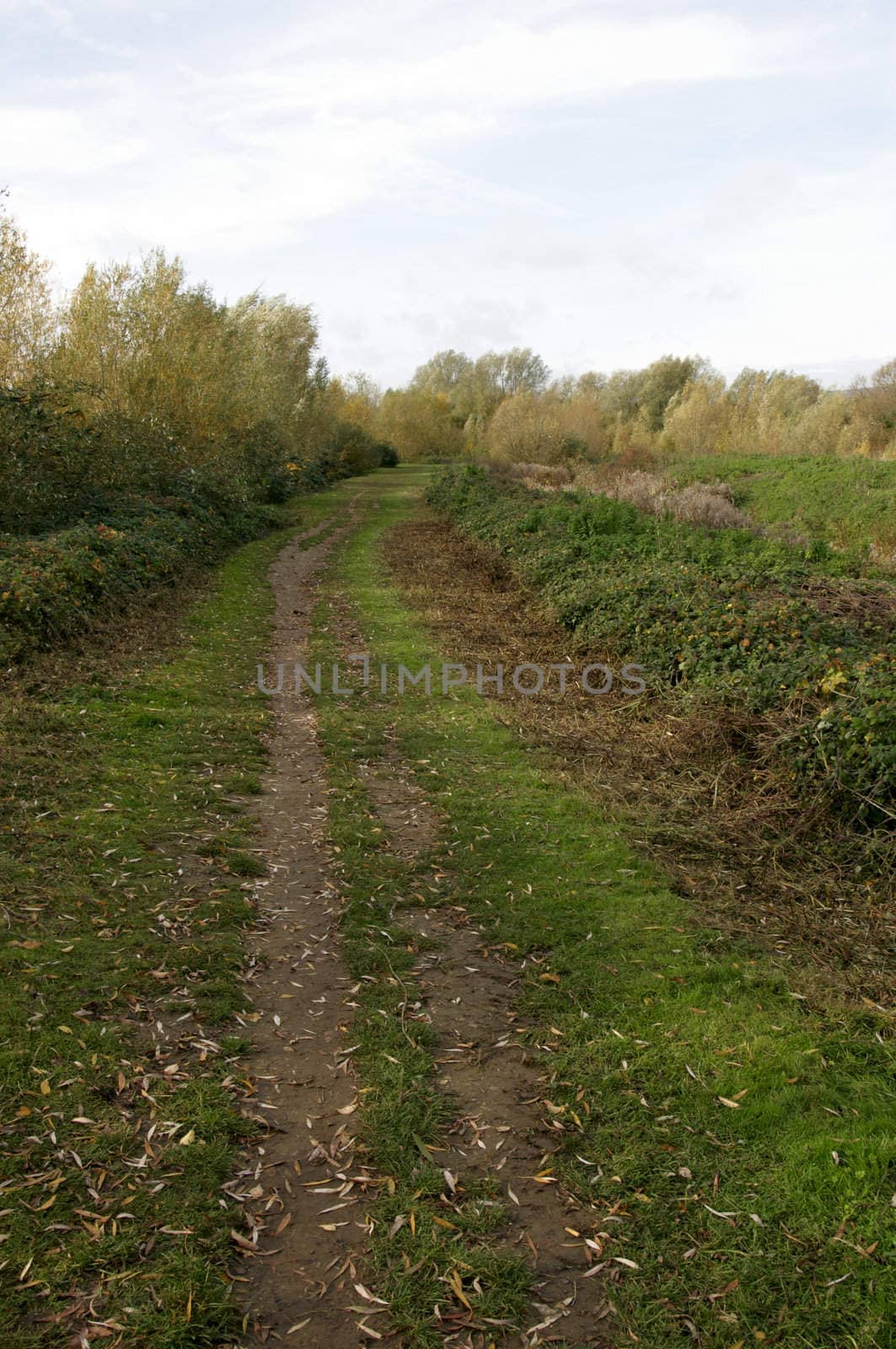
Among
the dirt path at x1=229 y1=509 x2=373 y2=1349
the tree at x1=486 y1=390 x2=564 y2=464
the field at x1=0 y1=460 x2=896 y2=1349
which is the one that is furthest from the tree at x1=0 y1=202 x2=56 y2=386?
the tree at x1=486 y1=390 x2=564 y2=464

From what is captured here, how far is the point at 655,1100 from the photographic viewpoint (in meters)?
3.73

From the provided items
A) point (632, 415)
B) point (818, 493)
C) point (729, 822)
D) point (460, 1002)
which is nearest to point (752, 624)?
point (729, 822)

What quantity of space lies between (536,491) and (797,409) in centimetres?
2503

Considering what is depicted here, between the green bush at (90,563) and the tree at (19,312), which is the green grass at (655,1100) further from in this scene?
the tree at (19,312)

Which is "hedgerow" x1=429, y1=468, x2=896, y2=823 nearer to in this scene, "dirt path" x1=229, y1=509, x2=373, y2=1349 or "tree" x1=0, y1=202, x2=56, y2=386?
"dirt path" x1=229, y1=509, x2=373, y2=1349

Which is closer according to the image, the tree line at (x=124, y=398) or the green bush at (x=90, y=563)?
the green bush at (x=90, y=563)

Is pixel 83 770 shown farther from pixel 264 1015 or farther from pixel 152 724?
pixel 264 1015

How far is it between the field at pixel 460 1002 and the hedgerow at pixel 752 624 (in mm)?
55

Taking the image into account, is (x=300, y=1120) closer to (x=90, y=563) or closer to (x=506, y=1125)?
(x=506, y=1125)

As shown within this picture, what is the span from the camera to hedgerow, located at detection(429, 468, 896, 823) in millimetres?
6344

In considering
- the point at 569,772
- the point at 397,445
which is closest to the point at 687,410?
the point at 397,445

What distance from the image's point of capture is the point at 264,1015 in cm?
425

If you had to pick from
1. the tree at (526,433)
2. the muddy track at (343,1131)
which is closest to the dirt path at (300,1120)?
the muddy track at (343,1131)

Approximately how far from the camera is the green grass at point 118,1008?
2797 millimetres
